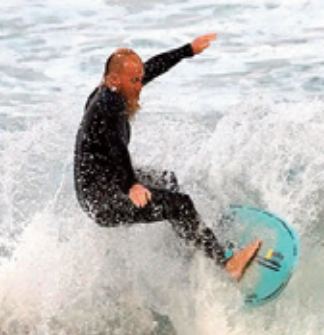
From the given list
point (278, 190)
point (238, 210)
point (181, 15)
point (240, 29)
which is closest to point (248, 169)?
point (278, 190)

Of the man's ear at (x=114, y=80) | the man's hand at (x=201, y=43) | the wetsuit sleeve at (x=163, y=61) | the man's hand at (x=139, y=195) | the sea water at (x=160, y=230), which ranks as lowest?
the sea water at (x=160, y=230)

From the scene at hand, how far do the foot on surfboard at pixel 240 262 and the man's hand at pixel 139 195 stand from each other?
0.78 metres

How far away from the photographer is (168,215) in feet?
18.8

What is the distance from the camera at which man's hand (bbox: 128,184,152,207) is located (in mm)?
5328

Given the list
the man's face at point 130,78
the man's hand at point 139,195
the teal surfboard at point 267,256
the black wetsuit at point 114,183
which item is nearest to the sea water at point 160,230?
the teal surfboard at point 267,256

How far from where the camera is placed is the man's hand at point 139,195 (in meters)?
5.33

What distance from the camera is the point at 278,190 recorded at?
7156mm

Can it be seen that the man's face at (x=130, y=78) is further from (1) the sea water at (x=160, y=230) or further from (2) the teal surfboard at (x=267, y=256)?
(2) the teal surfboard at (x=267, y=256)

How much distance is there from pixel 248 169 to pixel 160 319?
166cm

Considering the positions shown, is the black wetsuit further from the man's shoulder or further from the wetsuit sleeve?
the wetsuit sleeve

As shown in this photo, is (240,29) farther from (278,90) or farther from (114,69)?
(114,69)

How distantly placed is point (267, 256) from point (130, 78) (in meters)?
1.43

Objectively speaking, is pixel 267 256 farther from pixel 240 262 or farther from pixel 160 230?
pixel 160 230

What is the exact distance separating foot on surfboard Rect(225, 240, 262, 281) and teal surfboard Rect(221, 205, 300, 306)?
0.45 ft
